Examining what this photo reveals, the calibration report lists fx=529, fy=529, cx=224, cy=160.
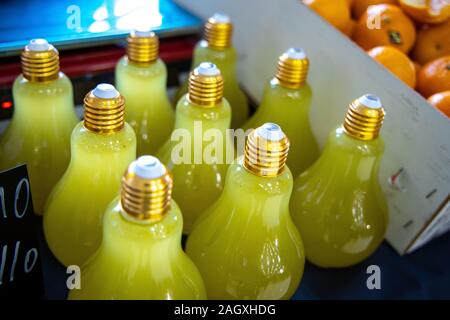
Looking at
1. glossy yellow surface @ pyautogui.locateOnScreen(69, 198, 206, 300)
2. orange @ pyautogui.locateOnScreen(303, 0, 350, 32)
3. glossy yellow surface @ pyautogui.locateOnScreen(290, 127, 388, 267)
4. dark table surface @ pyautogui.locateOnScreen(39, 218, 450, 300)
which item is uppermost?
orange @ pyautogui.locateOnScreen(303, 0, 350, 32)

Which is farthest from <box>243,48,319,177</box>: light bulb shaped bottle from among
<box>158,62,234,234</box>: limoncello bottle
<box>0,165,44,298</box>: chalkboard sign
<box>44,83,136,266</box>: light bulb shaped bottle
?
<box>0,165,44,298</box>: chalkboard sign

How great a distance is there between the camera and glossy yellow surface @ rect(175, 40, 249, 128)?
0.84m

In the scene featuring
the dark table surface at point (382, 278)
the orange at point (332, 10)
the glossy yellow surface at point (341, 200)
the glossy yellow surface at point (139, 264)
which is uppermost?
the orange at point (332, 10)

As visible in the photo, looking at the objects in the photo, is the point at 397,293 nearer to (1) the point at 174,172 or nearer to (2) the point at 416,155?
(2) the point at 416,155

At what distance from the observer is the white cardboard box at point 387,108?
726 millimetres

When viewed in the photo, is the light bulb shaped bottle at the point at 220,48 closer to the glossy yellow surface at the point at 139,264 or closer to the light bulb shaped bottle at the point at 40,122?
the light bulb shaped bottle at the point at 40,122

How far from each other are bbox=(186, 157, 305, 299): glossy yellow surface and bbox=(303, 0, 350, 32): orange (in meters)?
0.41

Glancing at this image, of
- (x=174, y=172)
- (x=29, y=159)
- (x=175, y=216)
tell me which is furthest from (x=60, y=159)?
(x=175, y=216)

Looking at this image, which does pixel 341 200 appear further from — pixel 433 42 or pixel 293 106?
pixel 433 42

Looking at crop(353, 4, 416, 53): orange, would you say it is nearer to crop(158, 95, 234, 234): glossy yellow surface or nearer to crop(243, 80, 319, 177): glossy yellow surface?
crop(243, 80, 319, 177): glossy yellow surface

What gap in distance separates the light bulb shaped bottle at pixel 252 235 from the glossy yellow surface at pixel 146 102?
20cm

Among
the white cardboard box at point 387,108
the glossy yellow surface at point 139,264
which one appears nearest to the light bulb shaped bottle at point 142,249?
the glossy yellow surface at point 139,264

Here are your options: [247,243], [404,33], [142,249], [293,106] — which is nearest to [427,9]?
[404,33]

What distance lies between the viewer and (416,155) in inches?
29.5
